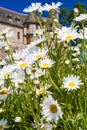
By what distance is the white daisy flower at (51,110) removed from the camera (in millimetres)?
1809

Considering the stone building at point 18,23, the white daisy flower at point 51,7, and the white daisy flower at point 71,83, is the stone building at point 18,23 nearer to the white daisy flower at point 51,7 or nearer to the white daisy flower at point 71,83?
the white daisy flower at point 51,7

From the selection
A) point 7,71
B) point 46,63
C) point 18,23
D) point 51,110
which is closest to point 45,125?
point 51,110

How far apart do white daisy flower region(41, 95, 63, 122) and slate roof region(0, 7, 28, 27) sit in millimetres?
37098

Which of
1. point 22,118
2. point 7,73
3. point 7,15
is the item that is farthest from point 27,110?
point 7,15

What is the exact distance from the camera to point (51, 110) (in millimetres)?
1843

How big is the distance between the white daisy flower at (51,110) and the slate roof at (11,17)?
122 ft

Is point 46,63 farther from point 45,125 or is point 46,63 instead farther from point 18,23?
point 18,23

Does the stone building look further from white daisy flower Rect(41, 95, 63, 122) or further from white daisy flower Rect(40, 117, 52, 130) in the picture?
white daisy flower Rect(41, 95, 63, 122)

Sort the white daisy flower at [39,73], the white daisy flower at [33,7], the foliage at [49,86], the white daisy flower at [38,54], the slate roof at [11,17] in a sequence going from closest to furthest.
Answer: the foliage at [49,86], the white daisy flower at [38,54], the white daisy flower at [39,73], the white daisy flower at [33,7], the slate roof at [11,17]

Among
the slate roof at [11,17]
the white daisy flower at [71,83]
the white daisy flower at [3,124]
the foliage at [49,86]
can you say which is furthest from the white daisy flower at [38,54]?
the slate roof at [11,17]

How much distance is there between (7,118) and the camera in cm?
249

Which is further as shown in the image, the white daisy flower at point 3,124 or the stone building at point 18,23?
the stone building at point 18,23

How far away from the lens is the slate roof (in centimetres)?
3906

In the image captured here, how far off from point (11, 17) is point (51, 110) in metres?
38.4
